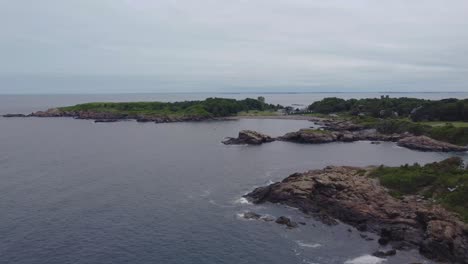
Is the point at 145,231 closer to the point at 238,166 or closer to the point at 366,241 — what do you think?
the point at 366,241

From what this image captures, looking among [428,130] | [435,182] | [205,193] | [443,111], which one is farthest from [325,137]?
[205,193]

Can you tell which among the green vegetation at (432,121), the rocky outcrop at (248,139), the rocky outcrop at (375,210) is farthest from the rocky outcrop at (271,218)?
the green vegetation at (432,121)

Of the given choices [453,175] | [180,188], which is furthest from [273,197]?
[453,175]

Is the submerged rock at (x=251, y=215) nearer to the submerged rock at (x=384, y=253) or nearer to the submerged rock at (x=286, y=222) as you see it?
the submerged rock at (x=286, y=222)

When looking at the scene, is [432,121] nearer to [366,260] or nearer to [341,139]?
[341,139]

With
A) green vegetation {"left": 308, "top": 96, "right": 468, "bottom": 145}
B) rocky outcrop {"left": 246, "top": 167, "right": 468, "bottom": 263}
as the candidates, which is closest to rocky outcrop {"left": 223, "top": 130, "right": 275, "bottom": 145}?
green vegetation {"left": 308, "top": 96, "right": 468, "bottom": 145}

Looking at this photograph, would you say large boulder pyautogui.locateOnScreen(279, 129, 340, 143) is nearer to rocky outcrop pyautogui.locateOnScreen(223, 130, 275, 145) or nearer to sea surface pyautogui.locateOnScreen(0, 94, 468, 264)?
rocky outcrop pyautogui.locateOnScreen(223, 130, 275, 145)
